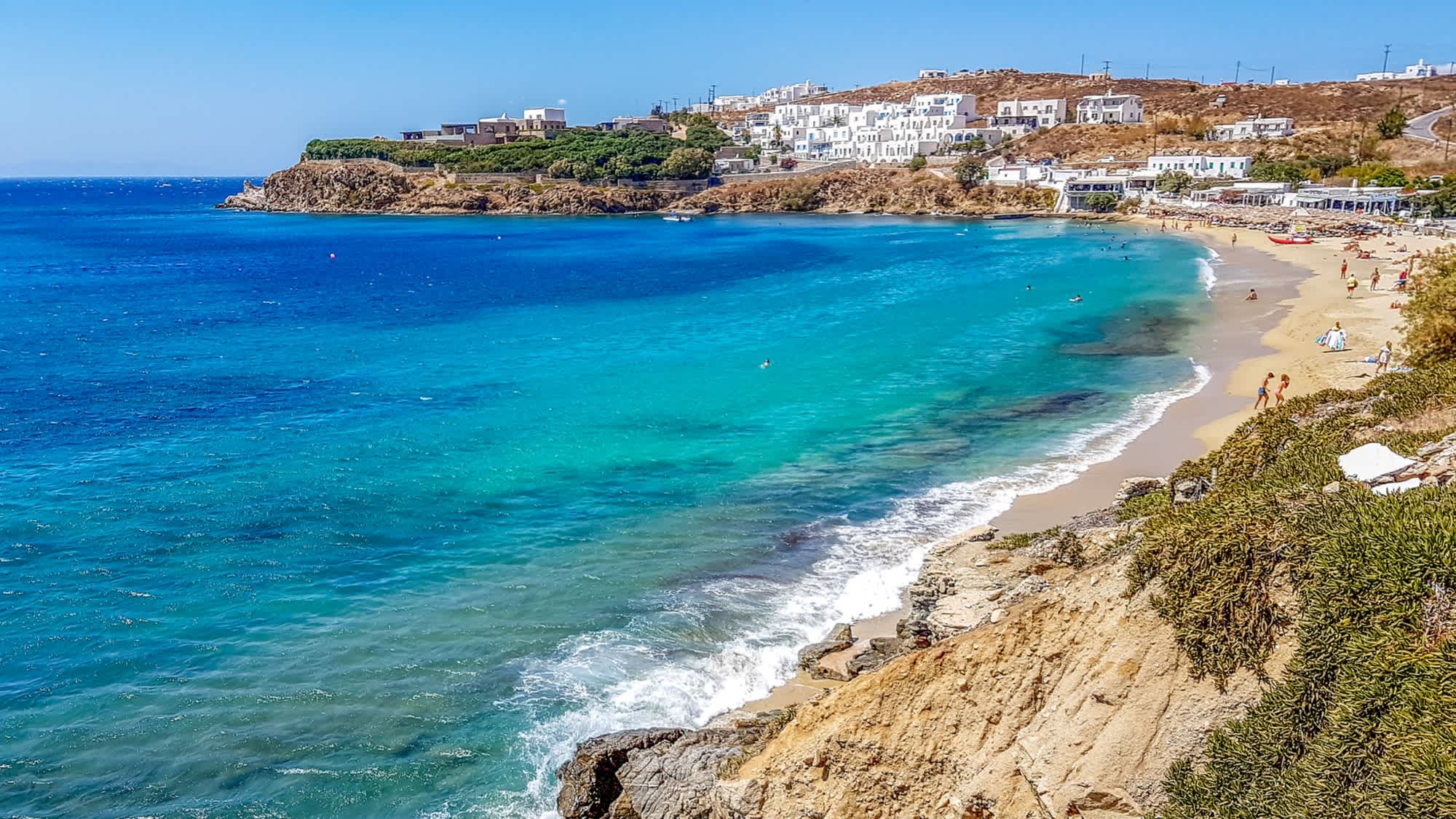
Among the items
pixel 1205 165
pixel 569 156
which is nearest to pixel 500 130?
pixel 569 156

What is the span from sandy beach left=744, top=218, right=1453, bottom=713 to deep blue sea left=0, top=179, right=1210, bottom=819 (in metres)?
0.99

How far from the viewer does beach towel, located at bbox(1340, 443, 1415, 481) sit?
1166 centimetres

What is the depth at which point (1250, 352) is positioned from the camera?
42.9 m

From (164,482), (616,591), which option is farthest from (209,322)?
(616,591)

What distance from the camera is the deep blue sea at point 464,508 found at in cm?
1616

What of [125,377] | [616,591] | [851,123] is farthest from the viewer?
[851,123]

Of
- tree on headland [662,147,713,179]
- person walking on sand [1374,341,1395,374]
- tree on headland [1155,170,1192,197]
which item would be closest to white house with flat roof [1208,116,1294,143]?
tree on headland [1155,170,1192,197]

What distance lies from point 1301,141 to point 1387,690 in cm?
14537


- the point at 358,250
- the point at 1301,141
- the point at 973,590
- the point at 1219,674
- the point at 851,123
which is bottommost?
the point at 973,590

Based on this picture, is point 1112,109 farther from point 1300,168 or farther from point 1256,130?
point 1300,168

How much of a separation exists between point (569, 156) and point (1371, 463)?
16192cm

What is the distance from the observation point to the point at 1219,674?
9180mm

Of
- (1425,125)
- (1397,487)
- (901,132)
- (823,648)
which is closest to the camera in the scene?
(1397,487)

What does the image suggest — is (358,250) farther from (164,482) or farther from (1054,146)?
(1054,146)
